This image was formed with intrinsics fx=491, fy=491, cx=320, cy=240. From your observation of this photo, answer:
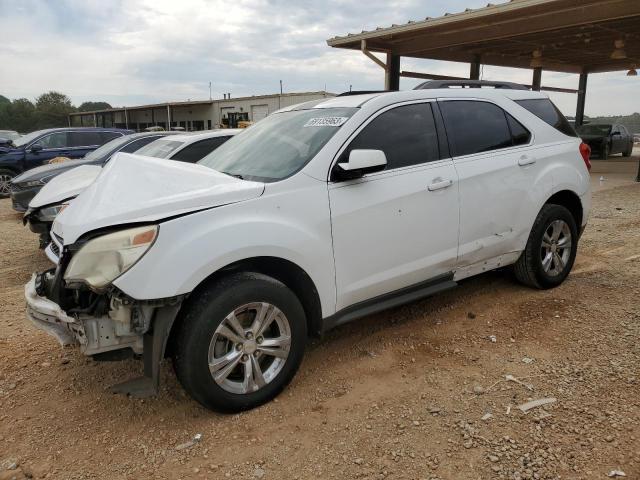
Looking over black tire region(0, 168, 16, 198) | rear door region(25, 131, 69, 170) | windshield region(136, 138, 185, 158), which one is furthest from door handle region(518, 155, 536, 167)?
black tire region(0, 168, 16, 198)

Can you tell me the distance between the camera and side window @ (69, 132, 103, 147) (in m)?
12.3

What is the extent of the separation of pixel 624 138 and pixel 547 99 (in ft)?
67.8

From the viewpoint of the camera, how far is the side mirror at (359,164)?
2.92 meters

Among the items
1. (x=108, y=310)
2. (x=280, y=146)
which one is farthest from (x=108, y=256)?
(x=280, y=146)

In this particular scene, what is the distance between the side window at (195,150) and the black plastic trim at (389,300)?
3.79 metres

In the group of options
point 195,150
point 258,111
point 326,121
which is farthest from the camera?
point 258,111

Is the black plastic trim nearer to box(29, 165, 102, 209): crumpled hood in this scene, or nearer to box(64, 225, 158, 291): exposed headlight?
box(64, 225, 158, 291): exposed headlight

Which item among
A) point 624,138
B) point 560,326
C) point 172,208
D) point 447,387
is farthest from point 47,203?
point 624,138

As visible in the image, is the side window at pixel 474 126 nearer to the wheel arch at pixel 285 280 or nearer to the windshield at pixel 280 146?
the windshield at pixel 280 146

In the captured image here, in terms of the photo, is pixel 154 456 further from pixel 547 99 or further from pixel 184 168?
pixel 547 99

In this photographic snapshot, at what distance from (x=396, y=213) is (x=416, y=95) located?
0.98 m

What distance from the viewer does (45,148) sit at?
12.2 m

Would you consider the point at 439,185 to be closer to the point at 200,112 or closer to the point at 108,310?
the point at 108,310

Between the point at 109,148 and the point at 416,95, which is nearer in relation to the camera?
the point at 416,95
